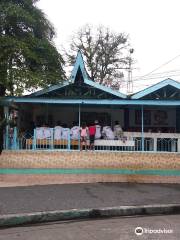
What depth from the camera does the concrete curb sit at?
31.7 ft

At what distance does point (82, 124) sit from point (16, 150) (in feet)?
13.2

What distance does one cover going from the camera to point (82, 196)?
42.9ft

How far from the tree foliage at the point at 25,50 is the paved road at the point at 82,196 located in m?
4.52

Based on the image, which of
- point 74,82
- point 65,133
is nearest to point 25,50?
point 74,82

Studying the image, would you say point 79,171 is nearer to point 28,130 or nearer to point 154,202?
point 28,130

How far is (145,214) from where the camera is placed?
11.1 meters

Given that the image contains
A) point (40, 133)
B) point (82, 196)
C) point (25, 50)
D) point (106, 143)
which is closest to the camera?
point (82, 196)

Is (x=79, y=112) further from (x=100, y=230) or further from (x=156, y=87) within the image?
(x=100, y=230)

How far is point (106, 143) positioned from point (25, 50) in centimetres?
479

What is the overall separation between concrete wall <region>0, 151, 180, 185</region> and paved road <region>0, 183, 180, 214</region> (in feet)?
2.86

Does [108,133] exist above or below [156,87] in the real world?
below

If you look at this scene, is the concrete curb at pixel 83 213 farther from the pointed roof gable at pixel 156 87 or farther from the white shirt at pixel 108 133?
the pointed roof gable at pixel 156 87

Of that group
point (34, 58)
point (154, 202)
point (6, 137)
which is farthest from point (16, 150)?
→ point (154, 202)

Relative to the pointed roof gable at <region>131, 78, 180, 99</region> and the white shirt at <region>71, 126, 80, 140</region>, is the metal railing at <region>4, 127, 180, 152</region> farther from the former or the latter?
the pointed roof gable at <region>131, 78, 180, 99</region>
